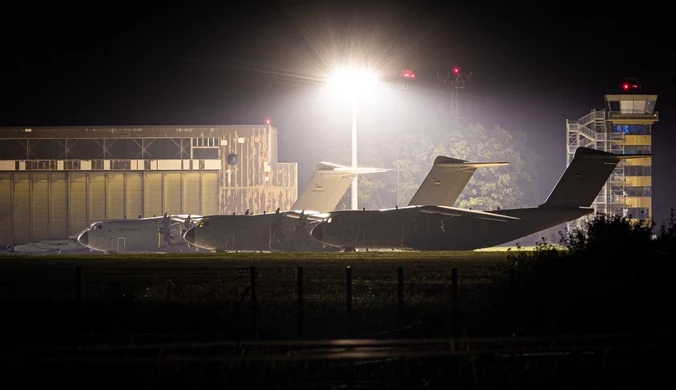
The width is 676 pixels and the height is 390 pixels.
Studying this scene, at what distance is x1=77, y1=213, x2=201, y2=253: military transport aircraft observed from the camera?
5834 cm

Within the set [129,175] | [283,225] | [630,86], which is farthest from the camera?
[129,175]

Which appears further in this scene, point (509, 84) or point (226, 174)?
point (509, 84)

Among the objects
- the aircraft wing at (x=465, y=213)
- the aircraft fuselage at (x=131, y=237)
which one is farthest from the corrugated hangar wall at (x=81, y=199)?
the aircraft wing at (x=465, y=213)

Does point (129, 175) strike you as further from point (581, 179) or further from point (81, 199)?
point (581, 179)

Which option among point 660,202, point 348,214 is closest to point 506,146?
point 660,202

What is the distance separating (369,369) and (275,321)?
205 inches

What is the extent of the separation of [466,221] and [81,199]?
124ft

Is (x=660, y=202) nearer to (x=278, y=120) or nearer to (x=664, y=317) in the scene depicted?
(x=278, y=120)

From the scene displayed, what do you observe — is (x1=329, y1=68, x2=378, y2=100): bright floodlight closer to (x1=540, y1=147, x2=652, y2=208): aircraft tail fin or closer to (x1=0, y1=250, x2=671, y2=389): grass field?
(x1=540, y1=147, x2=652, y2=208): aircraft tail fin

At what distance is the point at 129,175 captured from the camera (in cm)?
7456

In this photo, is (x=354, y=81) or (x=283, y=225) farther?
(x=354, y=81)

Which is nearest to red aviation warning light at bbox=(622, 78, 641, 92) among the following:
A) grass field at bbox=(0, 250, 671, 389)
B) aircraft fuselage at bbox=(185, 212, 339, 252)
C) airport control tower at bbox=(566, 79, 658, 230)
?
airport control tower at bbox=(566, 79, 658, 230)

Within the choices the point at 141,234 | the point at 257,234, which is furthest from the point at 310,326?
the point at 141,234

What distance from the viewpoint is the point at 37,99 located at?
92.2 metres
